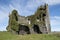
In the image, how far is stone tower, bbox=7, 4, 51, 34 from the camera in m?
46.2

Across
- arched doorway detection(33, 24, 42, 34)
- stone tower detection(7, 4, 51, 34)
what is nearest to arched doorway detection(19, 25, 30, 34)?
stone tower detection(7, 4, 51, 34)

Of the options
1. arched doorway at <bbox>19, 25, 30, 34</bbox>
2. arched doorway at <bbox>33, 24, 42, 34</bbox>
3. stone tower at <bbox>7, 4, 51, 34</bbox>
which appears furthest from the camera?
arched doorway at <bbox>33, 24, 42, 34</bbox>

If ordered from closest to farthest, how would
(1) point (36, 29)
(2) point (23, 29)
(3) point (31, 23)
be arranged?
1. (2) point (23, 29)
2. (1) point (36, 29)
3. (3) point (31, 23)

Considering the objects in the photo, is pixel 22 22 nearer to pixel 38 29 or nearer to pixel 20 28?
pixel 20 28

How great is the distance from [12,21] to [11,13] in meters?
3.04

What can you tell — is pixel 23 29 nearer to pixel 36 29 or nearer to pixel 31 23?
pixel 31 23

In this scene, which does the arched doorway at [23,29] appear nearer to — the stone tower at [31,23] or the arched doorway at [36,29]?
the stone tower at [31,23]

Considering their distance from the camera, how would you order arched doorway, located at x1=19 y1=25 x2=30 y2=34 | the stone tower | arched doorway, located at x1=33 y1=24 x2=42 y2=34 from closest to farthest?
1. the stone tower
2. arched doorway, located at x1=19 y1=25 x2=30 y2=34
3. arched doorway, located at x1=33 y1=24 x2=42 y2=34

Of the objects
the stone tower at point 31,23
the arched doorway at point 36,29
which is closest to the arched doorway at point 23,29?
the stone tower at point 31,23

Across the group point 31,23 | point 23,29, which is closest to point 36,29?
point 31,23

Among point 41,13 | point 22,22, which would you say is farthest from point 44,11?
point 22,22

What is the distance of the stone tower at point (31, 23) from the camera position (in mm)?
46219

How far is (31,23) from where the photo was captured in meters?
48.0

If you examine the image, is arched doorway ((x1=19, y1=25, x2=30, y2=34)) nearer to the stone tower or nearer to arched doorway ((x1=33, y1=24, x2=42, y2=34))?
the stone tower
